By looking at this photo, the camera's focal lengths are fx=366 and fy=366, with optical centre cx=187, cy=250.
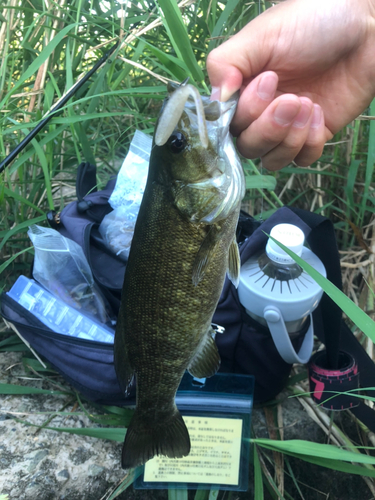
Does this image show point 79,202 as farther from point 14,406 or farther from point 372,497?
point 372,497

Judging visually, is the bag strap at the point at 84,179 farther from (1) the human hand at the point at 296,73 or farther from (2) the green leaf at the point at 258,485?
(2) the green leaf at the point at 258,485

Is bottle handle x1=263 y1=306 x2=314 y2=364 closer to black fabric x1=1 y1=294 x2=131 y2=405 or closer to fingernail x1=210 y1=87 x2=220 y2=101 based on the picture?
black fabric x1=1 y1=294 x2=131 y2=405

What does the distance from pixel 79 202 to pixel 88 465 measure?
3.67 feet

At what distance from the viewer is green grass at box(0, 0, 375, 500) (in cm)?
141

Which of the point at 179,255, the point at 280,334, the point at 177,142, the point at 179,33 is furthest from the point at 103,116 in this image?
the point at 280,334

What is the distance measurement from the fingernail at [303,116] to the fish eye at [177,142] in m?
0.33

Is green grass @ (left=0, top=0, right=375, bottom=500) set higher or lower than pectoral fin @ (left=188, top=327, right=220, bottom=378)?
higher

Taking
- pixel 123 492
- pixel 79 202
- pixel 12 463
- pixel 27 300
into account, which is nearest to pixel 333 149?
pixel 79 202

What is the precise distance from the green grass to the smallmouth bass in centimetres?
39

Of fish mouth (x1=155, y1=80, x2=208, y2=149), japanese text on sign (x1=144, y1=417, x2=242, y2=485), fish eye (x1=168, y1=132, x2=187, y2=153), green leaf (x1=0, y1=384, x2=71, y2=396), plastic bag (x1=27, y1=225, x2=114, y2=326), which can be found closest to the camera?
fish mouth (x1=155, y1=80, x2=208, y2=149)

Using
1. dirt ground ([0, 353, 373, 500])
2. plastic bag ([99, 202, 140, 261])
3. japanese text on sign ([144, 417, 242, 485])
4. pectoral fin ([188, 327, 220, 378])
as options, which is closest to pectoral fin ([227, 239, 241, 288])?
pectoral fin ([188, 327, 220, 378])

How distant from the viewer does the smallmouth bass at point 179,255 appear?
0.85 m

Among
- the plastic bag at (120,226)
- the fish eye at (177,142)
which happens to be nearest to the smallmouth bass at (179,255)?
the fish eye at (177,142)

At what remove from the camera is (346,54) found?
45.9 inches
